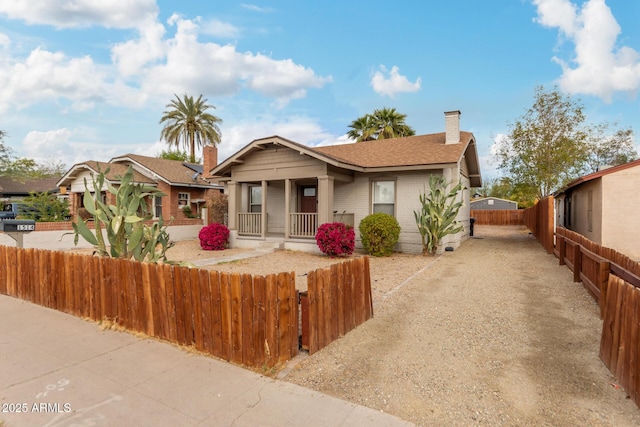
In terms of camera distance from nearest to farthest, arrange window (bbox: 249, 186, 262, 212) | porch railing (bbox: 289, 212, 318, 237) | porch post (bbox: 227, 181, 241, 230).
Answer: porch railing (bbox: 289, 212, 318, 237), porch post (bbox: 227, 181, 241, 230), window (bbox: 249, 186, 262, 212)

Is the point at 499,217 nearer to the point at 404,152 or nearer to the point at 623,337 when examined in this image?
the point at 404,152

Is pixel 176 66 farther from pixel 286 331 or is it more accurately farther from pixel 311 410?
pixel 311 410

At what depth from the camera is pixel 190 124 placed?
39.8 metres

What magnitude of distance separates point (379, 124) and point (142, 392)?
3080 centimetres

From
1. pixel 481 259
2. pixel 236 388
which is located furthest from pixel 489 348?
pixel 481 259

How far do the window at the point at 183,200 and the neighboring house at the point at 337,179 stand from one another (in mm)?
8416

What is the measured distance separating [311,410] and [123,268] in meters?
3.63

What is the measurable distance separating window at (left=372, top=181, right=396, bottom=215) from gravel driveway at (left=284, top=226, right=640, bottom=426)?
6851mm

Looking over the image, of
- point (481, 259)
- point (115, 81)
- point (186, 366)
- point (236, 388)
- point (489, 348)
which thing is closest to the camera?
point (236, 388)

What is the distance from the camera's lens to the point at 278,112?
23203 mm

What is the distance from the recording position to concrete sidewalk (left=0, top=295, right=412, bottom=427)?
2.85 m

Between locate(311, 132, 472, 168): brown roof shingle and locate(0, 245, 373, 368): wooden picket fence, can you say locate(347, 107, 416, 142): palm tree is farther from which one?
locate(0, 245, 373, 368): wooden picket fence

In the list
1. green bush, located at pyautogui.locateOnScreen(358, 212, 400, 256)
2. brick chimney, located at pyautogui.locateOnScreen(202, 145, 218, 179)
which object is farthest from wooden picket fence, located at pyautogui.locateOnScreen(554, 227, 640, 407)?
brick chimney, located at pyautogui.locateOnScreen(202, 145, 218, 179)

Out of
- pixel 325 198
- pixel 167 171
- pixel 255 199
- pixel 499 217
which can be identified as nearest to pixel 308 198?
pixel 255 199
